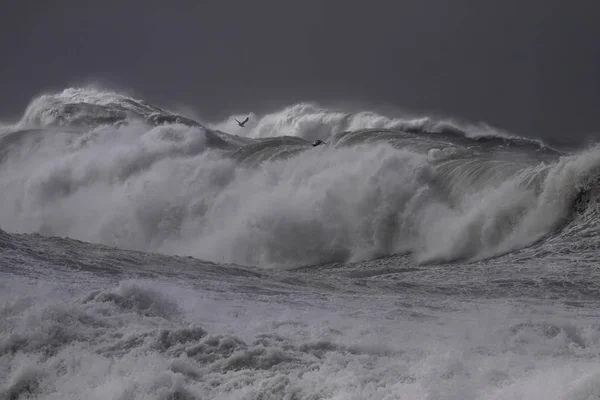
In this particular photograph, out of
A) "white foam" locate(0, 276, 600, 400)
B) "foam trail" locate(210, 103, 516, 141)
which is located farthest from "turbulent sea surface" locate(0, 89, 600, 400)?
"foam trail" locate(210, 103, 516, 141)

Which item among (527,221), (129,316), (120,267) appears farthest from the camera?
(527,221)

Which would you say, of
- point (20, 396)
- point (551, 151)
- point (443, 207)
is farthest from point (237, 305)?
point (551, 151)

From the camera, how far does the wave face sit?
56.2 ft

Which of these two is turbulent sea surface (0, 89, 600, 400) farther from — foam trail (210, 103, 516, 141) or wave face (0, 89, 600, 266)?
foam trail (210, 103, 516, 141)

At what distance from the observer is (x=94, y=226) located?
25531 millimetres

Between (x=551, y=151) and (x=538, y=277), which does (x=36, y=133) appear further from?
(x=538, y=277)

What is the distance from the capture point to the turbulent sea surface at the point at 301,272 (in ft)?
24.3

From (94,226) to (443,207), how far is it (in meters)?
11.7

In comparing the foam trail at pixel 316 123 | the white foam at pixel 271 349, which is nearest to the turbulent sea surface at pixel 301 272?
the white foam at pixel 271 349

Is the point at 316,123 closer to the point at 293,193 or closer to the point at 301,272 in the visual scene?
the point at 293,193

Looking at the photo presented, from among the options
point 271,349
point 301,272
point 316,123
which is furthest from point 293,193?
point 316,123

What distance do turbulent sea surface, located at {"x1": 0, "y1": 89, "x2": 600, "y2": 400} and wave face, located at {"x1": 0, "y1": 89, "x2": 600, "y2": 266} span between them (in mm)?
68

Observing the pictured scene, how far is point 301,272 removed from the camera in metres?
18.0

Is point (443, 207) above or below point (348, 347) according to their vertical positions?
above
